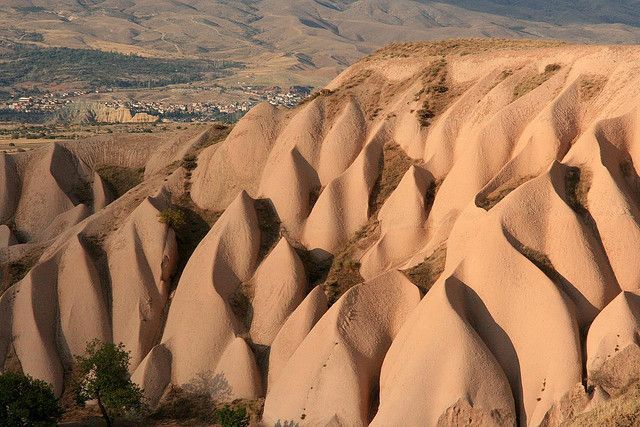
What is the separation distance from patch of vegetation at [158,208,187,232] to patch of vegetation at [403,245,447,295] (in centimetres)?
1404

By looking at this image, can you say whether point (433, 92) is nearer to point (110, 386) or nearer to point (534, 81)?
point (534, 81)

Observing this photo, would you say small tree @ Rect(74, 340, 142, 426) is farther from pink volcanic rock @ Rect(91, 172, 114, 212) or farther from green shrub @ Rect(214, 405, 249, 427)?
pink volcanic rock @ Rect(91, 172, 114, 212)

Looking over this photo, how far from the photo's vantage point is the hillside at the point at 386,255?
110 ft

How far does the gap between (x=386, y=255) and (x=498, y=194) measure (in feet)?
19.4

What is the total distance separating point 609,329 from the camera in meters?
32.7

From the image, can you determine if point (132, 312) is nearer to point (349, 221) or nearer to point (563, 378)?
point (349, 221)

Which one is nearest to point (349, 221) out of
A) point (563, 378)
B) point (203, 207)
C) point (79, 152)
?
point (203, 207)

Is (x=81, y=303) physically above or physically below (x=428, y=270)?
below

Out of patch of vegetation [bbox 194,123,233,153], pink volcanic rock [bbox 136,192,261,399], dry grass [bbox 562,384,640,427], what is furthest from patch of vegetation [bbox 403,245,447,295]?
patch of vegetation [bbox 194,123,233,153]

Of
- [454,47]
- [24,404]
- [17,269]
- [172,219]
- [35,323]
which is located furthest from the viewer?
[454,47]

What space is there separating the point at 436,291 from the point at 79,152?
33.3 meters

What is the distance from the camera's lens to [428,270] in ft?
126

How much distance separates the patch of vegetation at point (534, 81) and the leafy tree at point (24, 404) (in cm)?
2481

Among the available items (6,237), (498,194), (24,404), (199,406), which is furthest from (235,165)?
(24,404)
